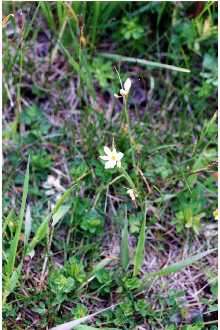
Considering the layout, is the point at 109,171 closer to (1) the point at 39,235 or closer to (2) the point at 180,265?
(1) the point at 39,235

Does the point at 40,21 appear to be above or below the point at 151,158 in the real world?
above

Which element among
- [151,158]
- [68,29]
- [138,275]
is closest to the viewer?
[138,275]

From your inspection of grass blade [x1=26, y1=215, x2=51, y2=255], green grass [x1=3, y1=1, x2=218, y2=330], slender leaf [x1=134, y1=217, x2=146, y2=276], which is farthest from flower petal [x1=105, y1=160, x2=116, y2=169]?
grass blade [x1=26, y1=215, x2=51, y2=255]

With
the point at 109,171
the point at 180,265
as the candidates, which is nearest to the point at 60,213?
the point at 109,171

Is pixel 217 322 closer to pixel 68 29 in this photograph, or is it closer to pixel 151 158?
pixel 151 158

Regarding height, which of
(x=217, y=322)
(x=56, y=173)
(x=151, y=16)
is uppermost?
(x=151, y=16)

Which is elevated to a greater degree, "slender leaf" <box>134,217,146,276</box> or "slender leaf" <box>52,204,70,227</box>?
"slender leaf" <box>52,204,70,227</box>

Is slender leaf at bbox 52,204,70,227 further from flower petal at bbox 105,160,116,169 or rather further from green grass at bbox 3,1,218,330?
flower petal at bbox 105,160,116,169

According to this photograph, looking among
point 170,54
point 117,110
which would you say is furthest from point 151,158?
point 170,54
